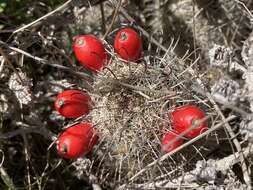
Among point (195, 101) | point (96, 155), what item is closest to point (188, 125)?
point (195, 101)

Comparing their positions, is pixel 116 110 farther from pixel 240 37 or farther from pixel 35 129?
pixel 240 37

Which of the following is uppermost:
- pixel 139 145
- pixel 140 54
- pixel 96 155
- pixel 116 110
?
pixel 140 54

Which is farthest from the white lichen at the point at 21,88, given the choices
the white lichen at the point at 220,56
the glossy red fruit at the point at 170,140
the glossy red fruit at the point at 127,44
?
the white lichen at the point at 220,56

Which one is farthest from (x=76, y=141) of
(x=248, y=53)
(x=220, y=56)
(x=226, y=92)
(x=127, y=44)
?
(x=248, y=53)

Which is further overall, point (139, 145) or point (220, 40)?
point (220, 40)

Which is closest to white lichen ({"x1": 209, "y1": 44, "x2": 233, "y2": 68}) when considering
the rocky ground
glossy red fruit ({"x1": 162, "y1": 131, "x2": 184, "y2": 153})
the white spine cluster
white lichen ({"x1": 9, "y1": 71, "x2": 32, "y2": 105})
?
the rocky ground

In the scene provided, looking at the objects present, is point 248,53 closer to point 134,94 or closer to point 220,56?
point 220,56
